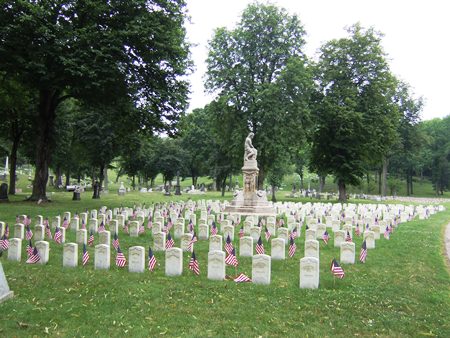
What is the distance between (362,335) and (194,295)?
3.02m

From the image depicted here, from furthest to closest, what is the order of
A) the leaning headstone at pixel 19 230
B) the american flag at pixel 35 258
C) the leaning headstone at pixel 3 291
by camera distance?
1. the leaning headstone at pixel 19 230
2. the american flag at pixel 35 258
3. the leaning headstone at pixel 3 291

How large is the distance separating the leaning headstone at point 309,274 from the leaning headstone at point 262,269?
2.32ft

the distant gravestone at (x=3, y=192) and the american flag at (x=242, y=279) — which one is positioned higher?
the distant gravestone at (x=3, y=192)

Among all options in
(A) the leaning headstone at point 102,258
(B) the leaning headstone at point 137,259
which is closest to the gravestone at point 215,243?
(B) the leaning headstone at point 137,259

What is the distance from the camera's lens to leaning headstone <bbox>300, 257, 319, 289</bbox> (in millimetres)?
7645

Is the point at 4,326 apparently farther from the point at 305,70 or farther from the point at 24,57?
the point at 305,70

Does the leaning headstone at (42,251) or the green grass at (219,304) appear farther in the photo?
the leaning headstone at (42,251)

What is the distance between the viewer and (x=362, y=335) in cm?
564

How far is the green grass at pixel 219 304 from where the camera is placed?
5719 millimetres

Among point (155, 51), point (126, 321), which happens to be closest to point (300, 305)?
point (126, 321)

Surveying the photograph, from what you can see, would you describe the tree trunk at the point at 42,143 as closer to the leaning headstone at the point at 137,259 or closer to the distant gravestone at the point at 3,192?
the distant gravestone at the point at 3,192

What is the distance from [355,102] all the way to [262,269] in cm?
3076

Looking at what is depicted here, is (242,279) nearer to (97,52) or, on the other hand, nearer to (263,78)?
(97,52)

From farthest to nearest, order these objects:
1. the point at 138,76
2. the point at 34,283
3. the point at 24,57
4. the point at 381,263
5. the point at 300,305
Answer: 1. the point at 138,76
2. the point at 24,57
3. the point at 381,263
4. the point at 34,283
5. the point at 300,305
